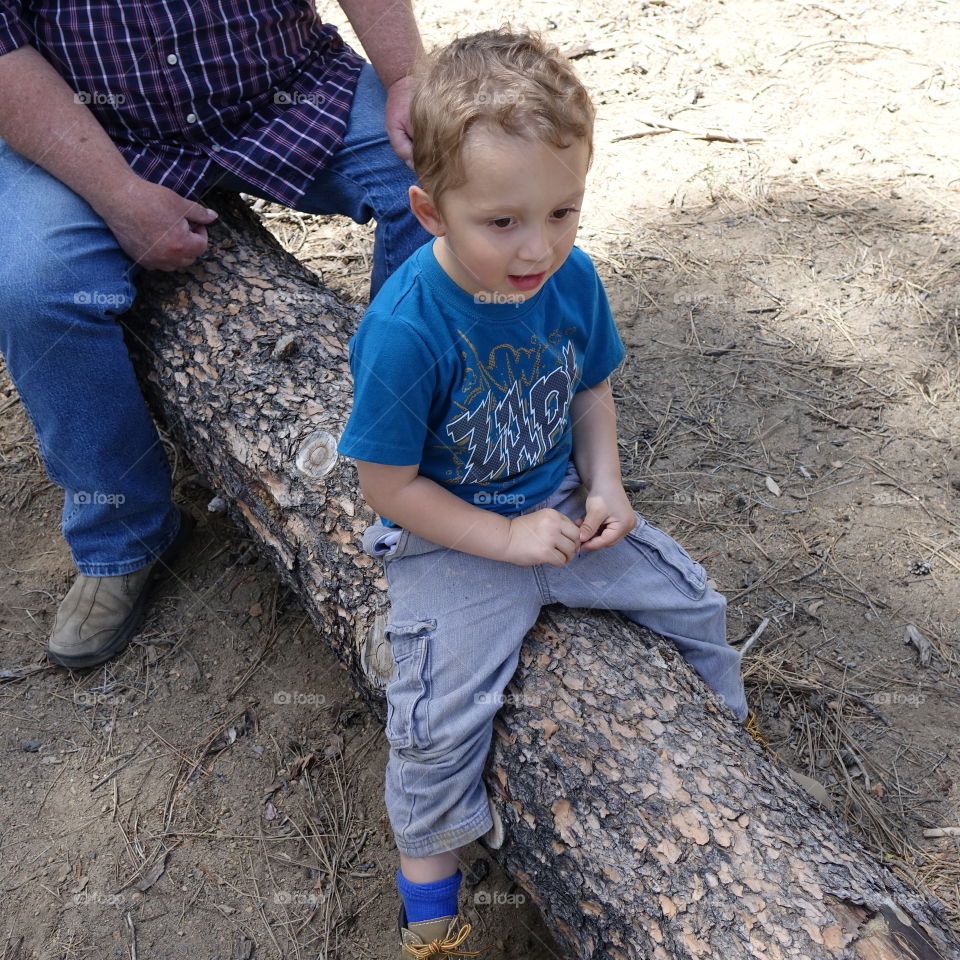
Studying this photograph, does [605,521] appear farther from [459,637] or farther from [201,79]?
[201,79]

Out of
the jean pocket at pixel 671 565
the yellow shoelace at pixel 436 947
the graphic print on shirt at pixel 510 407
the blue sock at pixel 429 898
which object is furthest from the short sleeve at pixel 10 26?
the yellow shoelace at pixel 436 947

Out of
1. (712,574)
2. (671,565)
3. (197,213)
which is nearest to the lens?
(671,565)

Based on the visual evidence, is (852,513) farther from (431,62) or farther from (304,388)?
(431,62)

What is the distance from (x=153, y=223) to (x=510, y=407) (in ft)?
3.66

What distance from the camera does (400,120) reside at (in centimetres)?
Answer: 243

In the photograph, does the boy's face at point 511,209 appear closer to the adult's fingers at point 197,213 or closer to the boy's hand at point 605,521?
the boy's hand at point 605,521

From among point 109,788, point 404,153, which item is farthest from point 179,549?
point 404,153

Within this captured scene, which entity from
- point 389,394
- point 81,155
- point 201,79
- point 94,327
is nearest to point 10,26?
point 81,155

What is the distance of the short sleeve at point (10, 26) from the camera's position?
2049 millimetres

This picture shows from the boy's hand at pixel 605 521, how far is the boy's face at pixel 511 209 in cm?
44

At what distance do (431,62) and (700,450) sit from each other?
5.78 ft

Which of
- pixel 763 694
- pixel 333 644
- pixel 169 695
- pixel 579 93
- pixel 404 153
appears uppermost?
pixel 579 93

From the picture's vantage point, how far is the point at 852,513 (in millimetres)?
2635

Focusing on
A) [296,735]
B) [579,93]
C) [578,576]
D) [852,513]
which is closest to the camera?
[579,93]
